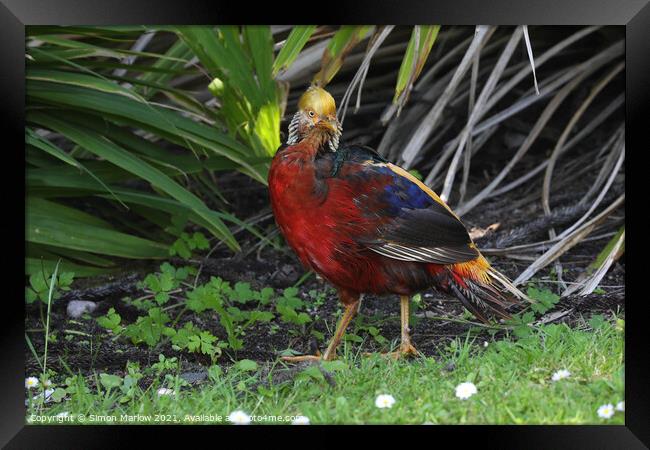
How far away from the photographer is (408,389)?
3.54 metres

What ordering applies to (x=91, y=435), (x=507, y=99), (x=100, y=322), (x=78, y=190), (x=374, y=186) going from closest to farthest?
(x=91, y=435)
(x=374, y=186)
(x=100, y=322)
(x=78, y=190)
(x=507, y=99)

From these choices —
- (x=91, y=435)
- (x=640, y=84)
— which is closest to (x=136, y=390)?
(x=91, y=435)

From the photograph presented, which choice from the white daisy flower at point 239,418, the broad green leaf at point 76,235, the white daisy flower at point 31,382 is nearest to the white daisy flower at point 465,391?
the white daisy flower at point 239,418

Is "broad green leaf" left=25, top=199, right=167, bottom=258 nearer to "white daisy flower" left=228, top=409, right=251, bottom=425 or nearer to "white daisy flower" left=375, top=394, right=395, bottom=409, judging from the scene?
"white daisy flower" left=228, top=409, right=251, bottom=425

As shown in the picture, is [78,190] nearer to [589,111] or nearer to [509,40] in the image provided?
[509,40]

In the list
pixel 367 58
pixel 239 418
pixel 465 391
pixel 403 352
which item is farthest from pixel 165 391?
pixel 367 58

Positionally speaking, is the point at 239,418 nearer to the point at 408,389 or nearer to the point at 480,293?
the point at 408,389

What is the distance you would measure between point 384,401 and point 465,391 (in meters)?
0.30

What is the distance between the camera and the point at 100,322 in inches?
161

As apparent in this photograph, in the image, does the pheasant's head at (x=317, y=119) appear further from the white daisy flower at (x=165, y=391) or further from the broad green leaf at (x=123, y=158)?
the white daisy flower at (x=165, y=391)

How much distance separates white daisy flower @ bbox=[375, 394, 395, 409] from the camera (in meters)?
3.42

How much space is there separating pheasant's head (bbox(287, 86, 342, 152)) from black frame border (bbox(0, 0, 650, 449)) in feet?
1.04

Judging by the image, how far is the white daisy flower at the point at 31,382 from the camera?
371 centimetres

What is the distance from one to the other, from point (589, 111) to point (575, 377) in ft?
6.20
